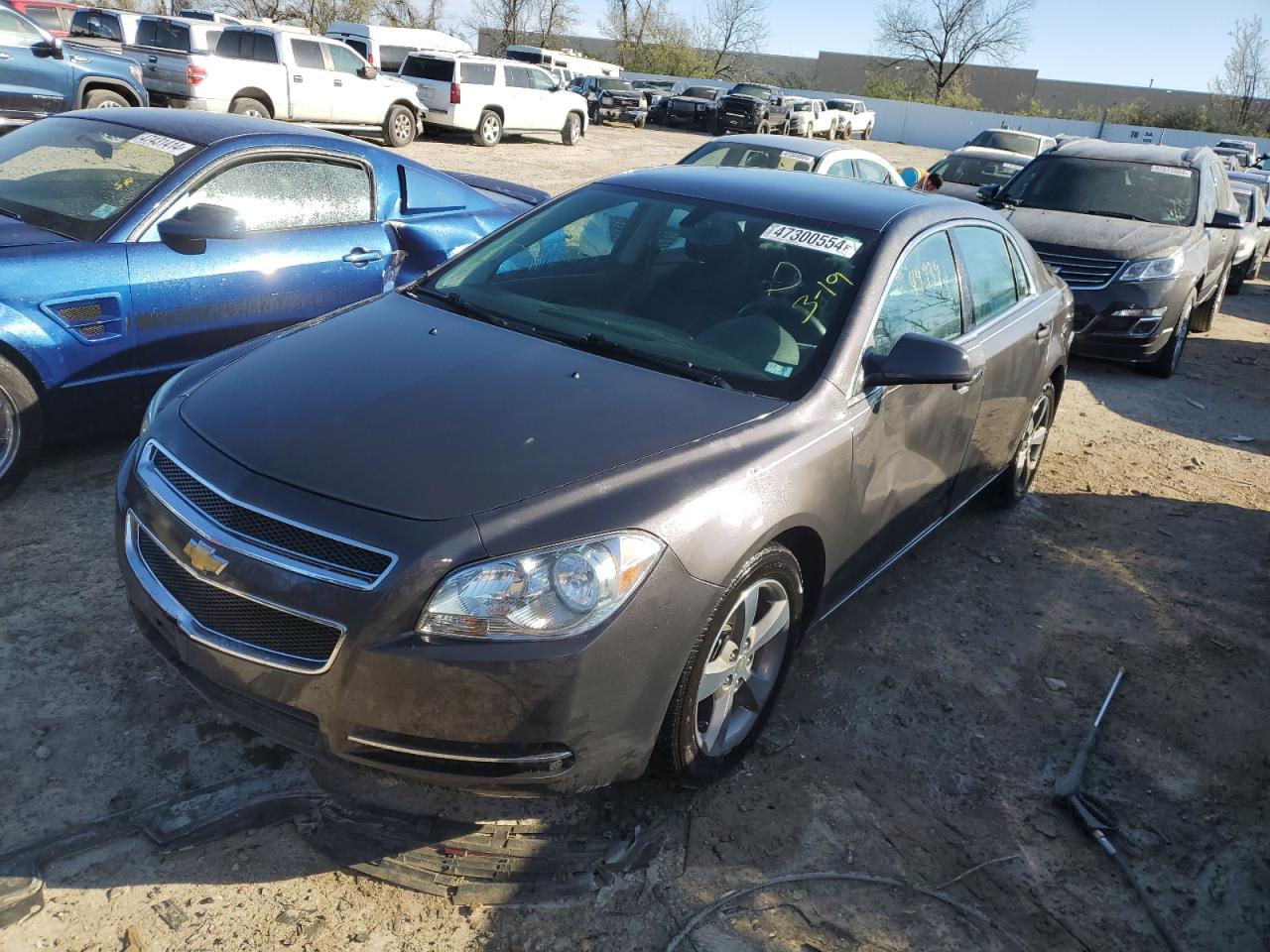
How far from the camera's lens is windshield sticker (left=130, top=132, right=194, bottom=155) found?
4887 millimetres

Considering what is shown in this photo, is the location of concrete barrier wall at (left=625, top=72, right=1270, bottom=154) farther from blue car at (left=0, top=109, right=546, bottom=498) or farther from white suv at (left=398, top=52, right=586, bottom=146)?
blue car at (left=0, top=109, right=546, bottom=498)

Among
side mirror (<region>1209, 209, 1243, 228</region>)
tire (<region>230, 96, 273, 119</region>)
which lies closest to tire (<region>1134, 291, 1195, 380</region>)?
side mirror (<region>1209, 209, 1243, 228</region>)

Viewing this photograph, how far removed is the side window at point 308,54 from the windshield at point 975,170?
36.8 feet

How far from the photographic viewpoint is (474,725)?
2.39m

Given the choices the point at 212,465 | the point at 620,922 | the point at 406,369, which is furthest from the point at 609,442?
the point at 620,922

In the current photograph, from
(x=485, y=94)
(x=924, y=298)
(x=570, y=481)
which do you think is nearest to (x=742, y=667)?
(x=570, y=481)

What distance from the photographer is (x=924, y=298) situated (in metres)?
3.78

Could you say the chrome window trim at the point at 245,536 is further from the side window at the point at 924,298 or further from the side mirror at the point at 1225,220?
the side mirror at the point at 1225,220

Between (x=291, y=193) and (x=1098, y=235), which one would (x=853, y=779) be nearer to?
(x=291, y=193)

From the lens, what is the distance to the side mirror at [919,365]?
3207mm

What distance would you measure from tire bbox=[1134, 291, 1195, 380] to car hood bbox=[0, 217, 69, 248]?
318 inches

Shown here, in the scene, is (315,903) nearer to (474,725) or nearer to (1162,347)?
(474,725)

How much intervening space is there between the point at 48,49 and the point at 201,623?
1271 centimetres

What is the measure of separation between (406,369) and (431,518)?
81cm
